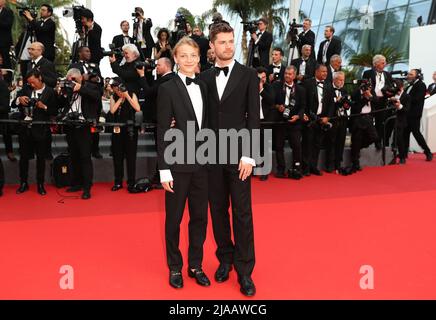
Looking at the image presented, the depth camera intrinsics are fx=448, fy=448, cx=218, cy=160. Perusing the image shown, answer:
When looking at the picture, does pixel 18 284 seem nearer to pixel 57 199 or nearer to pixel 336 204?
pixel 57 199

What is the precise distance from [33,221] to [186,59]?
2.62 metres

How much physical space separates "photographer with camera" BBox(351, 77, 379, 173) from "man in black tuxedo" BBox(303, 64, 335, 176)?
567 mm

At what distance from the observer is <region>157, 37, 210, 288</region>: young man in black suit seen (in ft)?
9.07

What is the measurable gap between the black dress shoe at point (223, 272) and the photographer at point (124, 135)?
312 centimetres

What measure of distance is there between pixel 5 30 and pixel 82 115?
264 cm

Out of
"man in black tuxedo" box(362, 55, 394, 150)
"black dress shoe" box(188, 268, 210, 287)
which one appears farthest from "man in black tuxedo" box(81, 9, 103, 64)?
"black dress shoe" box(188, 268, 210, 287)

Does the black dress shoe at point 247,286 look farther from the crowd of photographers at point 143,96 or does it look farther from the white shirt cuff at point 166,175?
the crowd of photographers at point 143,96

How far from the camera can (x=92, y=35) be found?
7.51 m

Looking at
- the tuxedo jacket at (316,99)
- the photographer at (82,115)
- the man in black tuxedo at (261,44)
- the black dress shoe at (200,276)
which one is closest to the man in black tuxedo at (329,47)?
the man in black tuxedo at (261,44)

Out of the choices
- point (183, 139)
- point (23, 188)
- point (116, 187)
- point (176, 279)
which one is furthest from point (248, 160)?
point (23, 188)

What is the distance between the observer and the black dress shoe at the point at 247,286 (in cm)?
268

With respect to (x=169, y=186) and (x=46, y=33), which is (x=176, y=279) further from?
(x=46, y=33)

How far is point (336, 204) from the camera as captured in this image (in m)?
5.18
